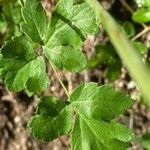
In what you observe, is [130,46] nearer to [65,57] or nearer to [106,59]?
[65,57]

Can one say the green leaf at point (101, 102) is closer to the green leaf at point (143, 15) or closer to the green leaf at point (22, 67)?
the green leaf at point (22, 67)

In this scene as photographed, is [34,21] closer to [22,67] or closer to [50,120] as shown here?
[22,67]

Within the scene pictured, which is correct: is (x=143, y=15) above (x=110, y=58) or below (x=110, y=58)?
above

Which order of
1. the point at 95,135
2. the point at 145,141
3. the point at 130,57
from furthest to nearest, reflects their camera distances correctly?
the point at 145,141 → the point at 95,135 → the point at 130,57

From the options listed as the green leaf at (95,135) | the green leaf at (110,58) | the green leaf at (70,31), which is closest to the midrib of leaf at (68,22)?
the green leaf at (70,31)

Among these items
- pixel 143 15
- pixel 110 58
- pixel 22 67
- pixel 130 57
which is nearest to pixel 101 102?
pixel 22 67

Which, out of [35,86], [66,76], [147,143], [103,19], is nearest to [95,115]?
[35,86]

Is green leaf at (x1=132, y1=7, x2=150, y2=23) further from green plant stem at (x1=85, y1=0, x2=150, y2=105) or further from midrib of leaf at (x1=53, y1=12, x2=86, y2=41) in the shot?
green plant stem at (x1=85, y1=0, x2=150, y2=105)
